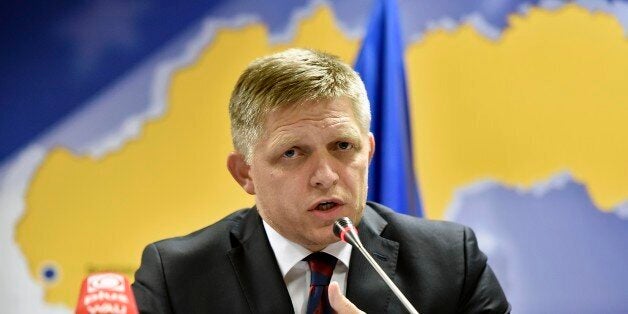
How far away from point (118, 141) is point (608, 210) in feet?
7.30

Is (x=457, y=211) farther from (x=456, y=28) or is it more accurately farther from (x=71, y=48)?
(x=71, y=48)

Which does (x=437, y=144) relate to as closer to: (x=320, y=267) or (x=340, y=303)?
(x=320, y=267)

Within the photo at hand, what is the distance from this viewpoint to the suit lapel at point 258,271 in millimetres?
2389

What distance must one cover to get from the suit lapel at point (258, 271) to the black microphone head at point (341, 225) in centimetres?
38

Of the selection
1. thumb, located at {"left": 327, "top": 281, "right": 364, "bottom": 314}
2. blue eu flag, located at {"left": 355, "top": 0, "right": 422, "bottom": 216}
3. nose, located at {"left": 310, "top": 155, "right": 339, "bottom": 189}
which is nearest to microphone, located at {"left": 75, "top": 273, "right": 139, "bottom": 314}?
thumb, located at {"left": 327, "top": 281, "right": 364, "bottom": 314}

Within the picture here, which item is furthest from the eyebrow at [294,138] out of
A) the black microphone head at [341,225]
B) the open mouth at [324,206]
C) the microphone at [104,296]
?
the microphone at [104,296]

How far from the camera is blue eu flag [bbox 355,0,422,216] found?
3.54 m

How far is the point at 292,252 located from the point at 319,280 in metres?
0.15

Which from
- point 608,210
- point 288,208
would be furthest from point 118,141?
point 608,210

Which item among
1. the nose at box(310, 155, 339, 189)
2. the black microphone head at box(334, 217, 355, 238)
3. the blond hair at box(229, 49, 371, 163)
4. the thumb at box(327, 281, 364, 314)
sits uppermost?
the blond hair at box(229, 49, 371, 163)

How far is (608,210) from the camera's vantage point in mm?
3816

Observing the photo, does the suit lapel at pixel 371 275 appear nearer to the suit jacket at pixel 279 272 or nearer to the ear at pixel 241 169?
the suit jacket at pixel 279 272

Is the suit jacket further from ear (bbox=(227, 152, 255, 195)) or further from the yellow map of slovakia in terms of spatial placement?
the yellow map of slovakia

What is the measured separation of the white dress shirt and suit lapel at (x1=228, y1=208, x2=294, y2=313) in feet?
0.10
